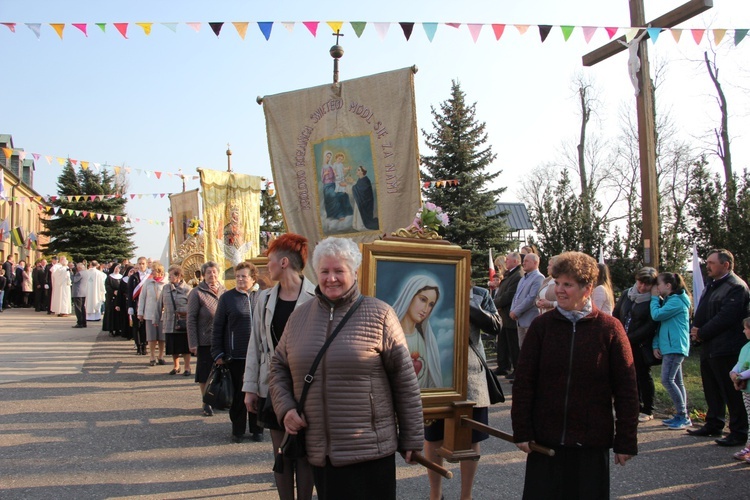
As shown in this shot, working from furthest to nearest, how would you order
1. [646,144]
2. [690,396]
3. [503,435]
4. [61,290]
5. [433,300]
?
[61,290] → [646,144] → [690,396] → [433,300] → [503,435]

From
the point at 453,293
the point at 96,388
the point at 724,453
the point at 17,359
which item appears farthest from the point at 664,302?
the point at 17,359

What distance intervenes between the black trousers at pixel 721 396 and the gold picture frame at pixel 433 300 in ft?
13.1

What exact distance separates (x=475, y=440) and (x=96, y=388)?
7892mm

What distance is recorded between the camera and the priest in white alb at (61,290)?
1017 inches

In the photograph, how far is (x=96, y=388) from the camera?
10.3 meters

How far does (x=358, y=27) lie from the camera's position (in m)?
8.19

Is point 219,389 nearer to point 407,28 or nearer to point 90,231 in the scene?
point 407,28

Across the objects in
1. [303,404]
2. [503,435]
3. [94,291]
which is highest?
[94,291]

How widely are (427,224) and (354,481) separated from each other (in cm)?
196

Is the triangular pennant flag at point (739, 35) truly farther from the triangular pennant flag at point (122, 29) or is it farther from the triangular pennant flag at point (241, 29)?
the triangular pennant flag at point (122, 29)

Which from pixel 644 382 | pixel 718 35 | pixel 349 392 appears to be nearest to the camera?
pixel 349 392

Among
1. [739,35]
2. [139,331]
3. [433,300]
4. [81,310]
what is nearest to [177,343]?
[139,331]

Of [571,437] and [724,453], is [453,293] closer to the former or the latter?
[571,437]

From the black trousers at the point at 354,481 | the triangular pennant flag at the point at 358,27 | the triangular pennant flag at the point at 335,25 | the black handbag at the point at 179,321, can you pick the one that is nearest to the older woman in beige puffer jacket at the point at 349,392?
the black trousers at the point at 354,481
